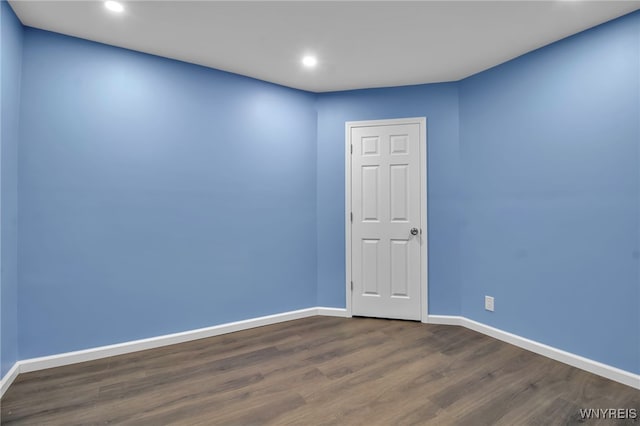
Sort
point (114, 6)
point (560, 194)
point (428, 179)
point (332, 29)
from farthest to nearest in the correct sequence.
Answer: point (428, 179) < point (560, 194) < point (332, 29) < point (114, 6)

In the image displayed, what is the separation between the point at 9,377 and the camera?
2.07 m

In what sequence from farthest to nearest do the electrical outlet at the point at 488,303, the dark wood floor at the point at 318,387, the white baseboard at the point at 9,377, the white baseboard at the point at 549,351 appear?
the electrical outlet at the point at 488,303, the white baseboard at the point at 549,351, the white baseboard at the point at 9,377, the dark wood floor at the point at 318,387

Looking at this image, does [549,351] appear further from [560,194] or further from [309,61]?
[309,61]

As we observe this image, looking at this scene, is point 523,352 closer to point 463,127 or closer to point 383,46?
point 463,127

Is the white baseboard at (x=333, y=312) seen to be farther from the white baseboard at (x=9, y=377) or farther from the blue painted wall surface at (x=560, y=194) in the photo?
the white baseboard at (x=9, y=377)

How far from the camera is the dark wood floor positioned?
1787mm

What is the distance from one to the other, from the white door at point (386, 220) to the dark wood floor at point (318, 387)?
0.65 metres

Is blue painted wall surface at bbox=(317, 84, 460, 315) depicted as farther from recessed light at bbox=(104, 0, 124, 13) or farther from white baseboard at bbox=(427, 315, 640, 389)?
recessed light at bbox=(104, 0, 124, 13)

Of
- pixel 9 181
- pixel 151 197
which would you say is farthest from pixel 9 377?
pixel 151 197

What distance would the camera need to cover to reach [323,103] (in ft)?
11.9

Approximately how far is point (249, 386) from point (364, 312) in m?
1.70

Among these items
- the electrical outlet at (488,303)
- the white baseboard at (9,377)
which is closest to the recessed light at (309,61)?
the electrical outlet at (488,303)

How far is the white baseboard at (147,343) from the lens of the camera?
2.25 metres

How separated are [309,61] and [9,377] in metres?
3.27
